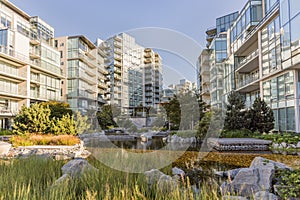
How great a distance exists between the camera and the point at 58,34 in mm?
39125

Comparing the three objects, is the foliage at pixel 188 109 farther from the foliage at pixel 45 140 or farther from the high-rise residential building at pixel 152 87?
the foliage at pixel 45 140

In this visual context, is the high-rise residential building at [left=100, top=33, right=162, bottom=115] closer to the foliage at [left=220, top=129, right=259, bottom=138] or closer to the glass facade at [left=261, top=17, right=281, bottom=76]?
the foliage at [left=220, top=129, right=259, bottom=138]

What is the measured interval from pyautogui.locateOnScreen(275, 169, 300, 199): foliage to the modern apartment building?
12.2 metres

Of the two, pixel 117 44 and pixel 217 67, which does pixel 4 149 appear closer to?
pixel 117 44

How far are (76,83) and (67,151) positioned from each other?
28.7 metres

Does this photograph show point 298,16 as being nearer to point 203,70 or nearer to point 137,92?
point 137,92

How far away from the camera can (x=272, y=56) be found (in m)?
17.6

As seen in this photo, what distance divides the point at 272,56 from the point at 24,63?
28.6 meters

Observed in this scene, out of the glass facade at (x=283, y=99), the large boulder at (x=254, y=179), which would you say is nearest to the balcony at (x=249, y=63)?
the glass facade at (x=283, y=99)

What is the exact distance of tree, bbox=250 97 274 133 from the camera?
13.9m

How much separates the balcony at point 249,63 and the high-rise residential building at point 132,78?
9340 millimetres

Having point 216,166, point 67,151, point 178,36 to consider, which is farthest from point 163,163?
point 67,151

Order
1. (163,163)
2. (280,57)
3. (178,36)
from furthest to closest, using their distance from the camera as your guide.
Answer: (280,57) < (178,36) < (163,163)

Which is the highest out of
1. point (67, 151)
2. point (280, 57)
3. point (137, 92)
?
point (280, 57)
